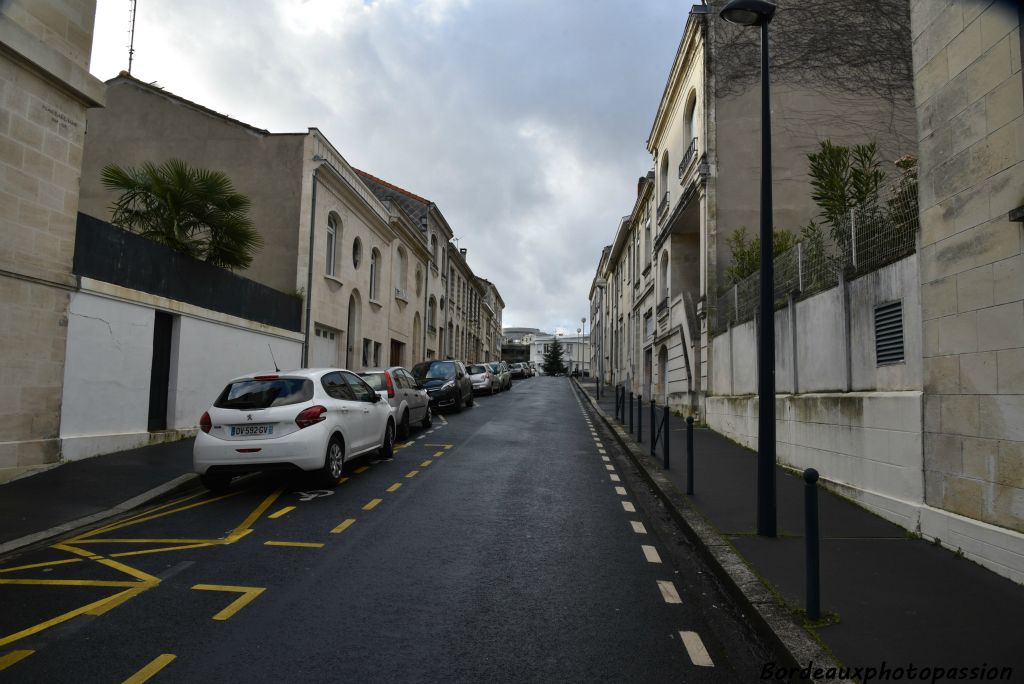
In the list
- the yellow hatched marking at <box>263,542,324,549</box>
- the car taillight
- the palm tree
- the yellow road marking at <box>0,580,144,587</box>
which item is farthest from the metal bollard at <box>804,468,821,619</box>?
the palm tree

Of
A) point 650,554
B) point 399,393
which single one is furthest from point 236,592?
point 399,393

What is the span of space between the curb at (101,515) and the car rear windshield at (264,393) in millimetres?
1226

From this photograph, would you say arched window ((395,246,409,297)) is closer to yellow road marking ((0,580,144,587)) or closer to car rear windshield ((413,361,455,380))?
car rear windshield ((413,361,455,380))

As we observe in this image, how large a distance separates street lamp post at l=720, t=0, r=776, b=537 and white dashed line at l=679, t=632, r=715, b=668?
2482 mm

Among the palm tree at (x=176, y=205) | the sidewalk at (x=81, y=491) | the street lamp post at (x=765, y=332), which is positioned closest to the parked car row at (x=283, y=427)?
the sidewalk at (x=81, y=491)

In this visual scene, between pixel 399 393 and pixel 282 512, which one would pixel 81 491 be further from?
pixel 399 393

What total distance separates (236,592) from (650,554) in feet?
11.4

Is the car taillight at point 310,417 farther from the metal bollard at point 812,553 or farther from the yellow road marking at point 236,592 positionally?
the metal bollard at point 812,553

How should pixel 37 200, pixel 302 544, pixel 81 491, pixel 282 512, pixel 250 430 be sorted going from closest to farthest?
pixel 302 544
pixel 282 512
pixel 81 491
pixel 250 430
pixel 37 200

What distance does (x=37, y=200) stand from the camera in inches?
374

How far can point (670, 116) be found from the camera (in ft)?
76.2

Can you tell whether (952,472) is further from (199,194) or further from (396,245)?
(396,245)

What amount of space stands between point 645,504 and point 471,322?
47912 millimetres

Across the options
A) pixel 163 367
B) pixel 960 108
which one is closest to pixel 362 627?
pixel 960 108
